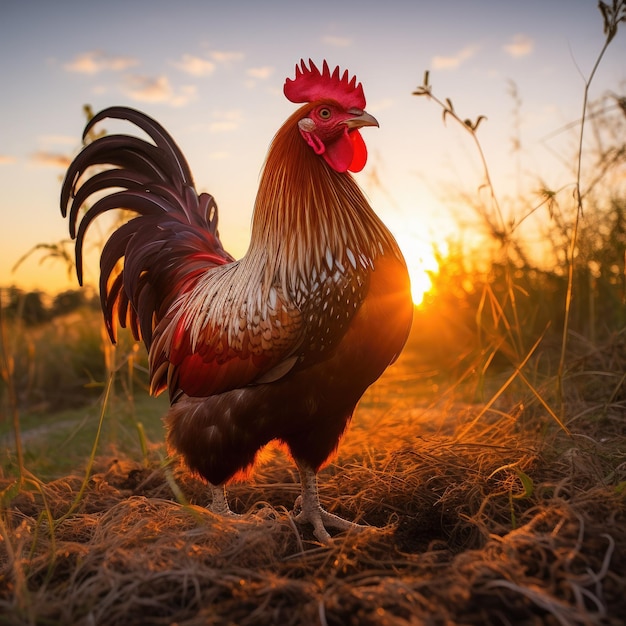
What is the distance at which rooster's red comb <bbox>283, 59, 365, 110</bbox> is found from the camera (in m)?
2.81

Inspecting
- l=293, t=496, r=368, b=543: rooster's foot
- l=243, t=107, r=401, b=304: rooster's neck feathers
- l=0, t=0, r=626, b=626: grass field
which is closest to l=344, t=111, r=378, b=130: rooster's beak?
l=243, t=107, r=401, b=304: rooster's neck feathers

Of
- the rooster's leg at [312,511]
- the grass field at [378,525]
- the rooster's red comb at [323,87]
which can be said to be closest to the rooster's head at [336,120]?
the rooster's red comb at [323,87]

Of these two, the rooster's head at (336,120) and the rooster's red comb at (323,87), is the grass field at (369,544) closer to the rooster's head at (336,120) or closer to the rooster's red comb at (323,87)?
the rooster's head at (336,120)

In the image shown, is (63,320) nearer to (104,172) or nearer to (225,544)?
(104,172)

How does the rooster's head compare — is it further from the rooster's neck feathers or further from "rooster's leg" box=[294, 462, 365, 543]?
"rooster's leg" box=[294, 462, 365, 543]

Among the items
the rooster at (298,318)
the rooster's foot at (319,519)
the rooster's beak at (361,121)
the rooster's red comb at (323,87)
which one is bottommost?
the rooster's foot at (319,519)

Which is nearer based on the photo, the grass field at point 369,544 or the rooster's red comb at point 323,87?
the grass field at point 369,544

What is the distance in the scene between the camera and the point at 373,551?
2.36 meters

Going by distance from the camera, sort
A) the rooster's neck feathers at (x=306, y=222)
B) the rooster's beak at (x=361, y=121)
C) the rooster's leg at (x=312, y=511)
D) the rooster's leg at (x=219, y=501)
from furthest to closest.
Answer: the rooster's leg at (x=219, y=501) → the rooster's leg at (x=312, y=511) → the rooster's beak at (x=361, y=121) → the rooster's neck feathers at (x=306, y=222)

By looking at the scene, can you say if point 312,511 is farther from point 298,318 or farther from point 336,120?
point 336,120

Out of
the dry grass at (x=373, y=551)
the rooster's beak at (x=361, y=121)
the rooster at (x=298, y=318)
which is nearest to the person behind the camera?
the dry grass at (x=373, y=551)

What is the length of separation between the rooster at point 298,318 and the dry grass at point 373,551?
1.30ft

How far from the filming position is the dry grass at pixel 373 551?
1701 millimetres

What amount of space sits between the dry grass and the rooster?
1.30 feet
